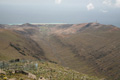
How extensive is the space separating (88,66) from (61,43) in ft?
193

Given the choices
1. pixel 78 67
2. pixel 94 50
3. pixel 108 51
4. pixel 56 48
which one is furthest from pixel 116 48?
pixel 56 48

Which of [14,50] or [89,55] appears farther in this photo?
[89,55]

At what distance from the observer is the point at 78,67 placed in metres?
93.4

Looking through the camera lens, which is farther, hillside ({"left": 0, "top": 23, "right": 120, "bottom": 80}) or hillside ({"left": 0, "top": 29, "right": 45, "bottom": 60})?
hillside ({"left": 0, "top": 23, "right": 120, "bottom": 80})

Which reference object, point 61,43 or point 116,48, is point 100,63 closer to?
point 116,48

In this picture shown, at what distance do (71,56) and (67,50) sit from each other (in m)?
14.5

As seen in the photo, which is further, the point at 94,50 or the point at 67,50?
the point at 67,50

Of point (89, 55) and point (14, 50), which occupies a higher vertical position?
point (14, 50)

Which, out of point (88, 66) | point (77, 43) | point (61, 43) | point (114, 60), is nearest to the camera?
point (114, 60)

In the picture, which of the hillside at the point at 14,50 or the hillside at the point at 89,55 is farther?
the hillside at the point at 89,55

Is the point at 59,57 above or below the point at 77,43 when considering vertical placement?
below

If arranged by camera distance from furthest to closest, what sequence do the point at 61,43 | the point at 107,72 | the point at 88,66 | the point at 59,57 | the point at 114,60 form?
the point at 61,43
the point at 59,57
the point at 88,66
the point at 114,60
the point at 107,72

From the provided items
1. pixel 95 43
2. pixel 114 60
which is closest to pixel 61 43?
pixel 95 43

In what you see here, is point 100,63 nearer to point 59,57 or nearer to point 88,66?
point 88,66
